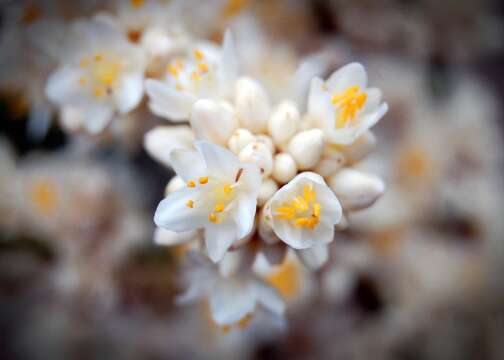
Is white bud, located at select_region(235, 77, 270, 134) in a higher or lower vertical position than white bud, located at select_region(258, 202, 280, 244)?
higher

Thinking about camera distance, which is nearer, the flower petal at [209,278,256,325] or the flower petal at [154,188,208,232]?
the flower petal at [154,188,208,232]

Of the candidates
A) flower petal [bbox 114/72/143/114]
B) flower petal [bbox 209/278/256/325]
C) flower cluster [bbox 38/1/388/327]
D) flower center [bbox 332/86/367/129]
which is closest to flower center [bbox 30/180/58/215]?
flower cluster [bbox 38/1/388/327]

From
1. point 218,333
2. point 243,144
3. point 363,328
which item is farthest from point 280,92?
point 363,328

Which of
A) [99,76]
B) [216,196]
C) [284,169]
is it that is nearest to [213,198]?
[216,196]

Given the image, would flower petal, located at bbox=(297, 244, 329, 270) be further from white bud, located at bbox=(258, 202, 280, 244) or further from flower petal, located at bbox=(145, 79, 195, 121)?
flower petal, located at bbox=(145, 79, 195, 121)

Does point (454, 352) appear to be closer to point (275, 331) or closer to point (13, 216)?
point (275, 331)

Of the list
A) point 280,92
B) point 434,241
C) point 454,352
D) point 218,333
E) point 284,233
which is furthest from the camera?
point 454,352

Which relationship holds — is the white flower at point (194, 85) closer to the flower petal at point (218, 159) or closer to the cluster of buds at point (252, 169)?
the cluster of buds at point (252, 169)
